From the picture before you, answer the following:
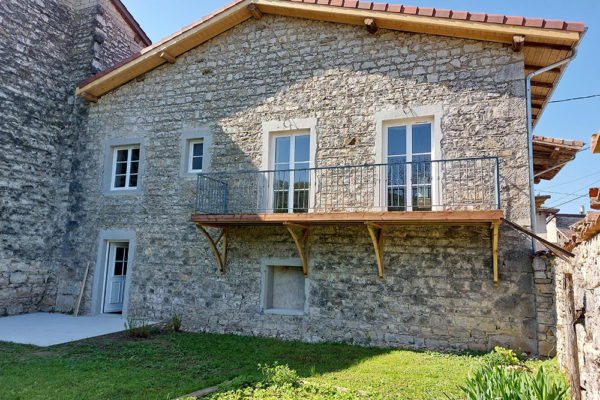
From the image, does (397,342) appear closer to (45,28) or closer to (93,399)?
(93,399)

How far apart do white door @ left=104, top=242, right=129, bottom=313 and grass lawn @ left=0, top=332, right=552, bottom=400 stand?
7.89ft

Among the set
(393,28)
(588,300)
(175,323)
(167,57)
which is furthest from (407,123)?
(175,323)

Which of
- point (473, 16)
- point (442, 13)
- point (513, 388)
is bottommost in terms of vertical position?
point (513, 388)

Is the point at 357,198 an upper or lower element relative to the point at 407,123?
lower

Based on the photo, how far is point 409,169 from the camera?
723 centimetres

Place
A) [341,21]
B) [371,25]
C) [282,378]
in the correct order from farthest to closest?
[341,21]
[371,25]
[282,378]

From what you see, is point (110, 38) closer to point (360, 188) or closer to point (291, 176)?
point (291, 176)

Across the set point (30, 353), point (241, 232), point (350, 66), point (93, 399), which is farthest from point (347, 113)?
point (30, 353)

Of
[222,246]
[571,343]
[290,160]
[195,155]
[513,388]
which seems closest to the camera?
[513,388]

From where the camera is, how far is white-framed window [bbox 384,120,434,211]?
7.11m

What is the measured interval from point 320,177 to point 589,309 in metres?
4.96

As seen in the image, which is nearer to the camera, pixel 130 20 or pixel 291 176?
pixel 291 176

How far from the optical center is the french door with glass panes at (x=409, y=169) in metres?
7.11

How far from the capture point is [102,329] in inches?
311
